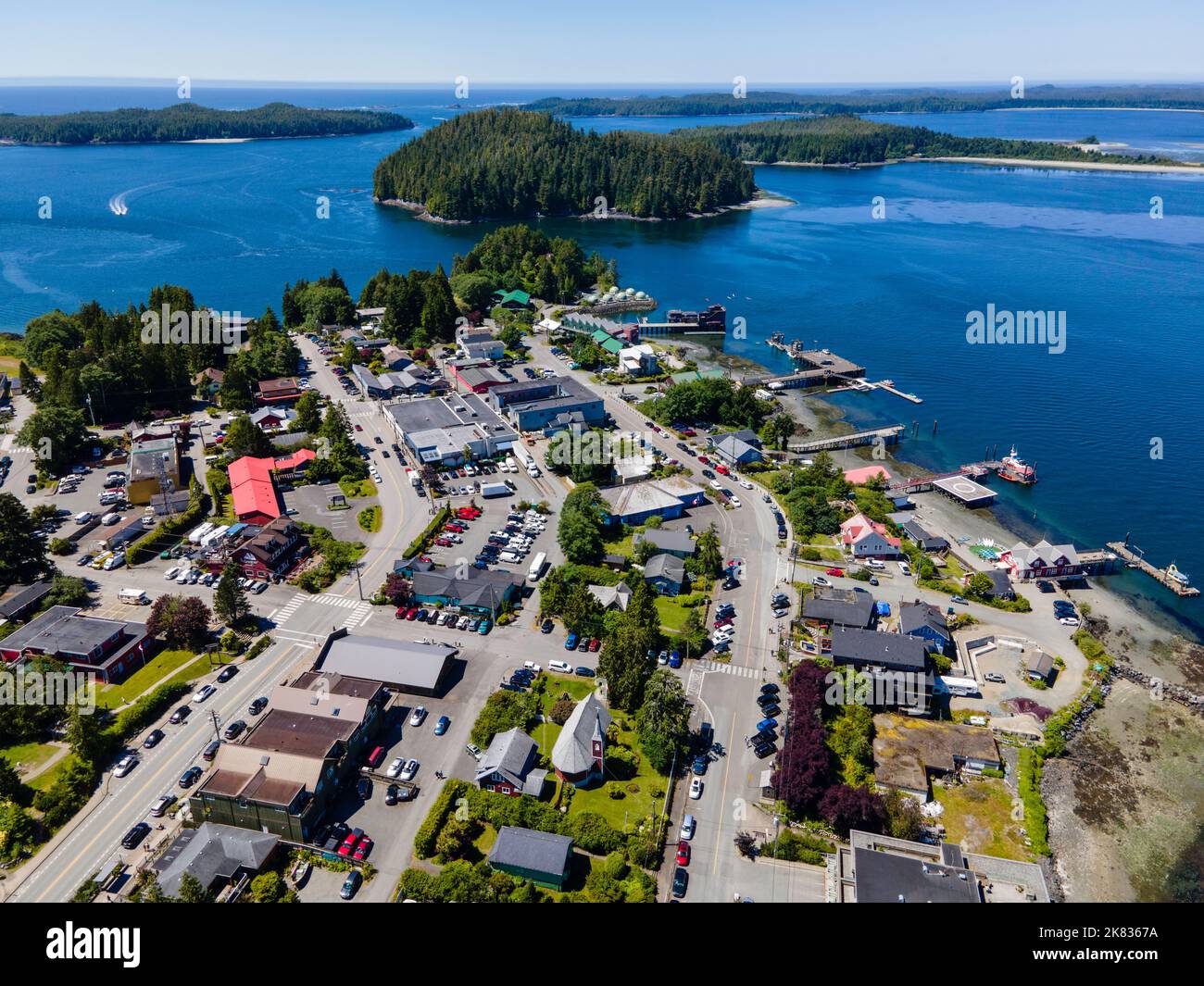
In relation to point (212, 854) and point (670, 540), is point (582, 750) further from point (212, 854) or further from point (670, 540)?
point (670, 540)

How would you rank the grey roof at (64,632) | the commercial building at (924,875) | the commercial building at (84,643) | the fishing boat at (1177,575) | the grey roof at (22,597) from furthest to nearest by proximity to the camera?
the fishing boat at (1177,575), the grey roof at (22,597), the grey roof at (64,632), the commercial building at (84,643), the commercial building at (924,875)

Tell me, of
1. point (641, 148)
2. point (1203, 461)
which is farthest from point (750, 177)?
point (1203, 461)

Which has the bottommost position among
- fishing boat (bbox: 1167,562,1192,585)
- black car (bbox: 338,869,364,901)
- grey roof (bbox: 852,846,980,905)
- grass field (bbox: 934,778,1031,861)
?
grass field (bbox: 934,778,1031,861)

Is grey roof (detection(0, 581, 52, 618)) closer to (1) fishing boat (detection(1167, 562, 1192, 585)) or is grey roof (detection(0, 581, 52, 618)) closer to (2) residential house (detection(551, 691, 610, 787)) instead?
(2) residential house (detection(551, 691, 610, 787))

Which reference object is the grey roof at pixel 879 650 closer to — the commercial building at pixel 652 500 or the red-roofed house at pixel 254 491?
the commercial building at pixel 652 500

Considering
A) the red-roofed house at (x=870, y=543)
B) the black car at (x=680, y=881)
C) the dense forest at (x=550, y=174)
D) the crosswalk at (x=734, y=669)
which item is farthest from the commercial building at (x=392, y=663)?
the dense forest at (x=550, y=174)

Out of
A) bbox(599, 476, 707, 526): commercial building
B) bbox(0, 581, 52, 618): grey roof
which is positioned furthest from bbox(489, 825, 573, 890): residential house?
bbox(0, 581, 52, 618): grey roof
